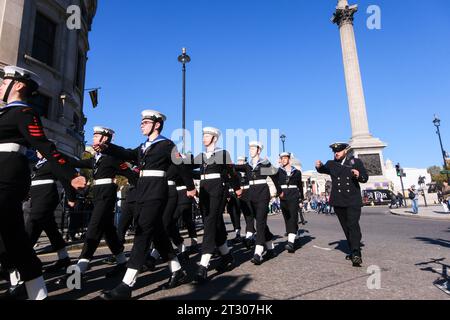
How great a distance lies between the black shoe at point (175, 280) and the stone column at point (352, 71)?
33.4 m

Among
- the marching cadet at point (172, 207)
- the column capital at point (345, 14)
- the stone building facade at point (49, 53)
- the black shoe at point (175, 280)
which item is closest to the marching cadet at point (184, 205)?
the marching cadet at point (172, 207)

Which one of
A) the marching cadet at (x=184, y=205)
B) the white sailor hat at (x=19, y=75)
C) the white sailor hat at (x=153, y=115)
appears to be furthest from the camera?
the marching cadet at (x=184, y=205)

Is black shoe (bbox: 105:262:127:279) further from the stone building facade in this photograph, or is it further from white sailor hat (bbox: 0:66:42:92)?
the stone building facade

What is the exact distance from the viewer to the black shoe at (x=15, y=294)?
350 centimetres

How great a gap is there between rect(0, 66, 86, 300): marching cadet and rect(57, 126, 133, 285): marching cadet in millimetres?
1462

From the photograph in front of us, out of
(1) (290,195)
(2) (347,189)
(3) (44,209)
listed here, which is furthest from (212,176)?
(1) (290,195)

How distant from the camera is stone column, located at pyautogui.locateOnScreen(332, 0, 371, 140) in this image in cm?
3528

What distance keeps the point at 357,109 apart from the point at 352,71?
4935 mm

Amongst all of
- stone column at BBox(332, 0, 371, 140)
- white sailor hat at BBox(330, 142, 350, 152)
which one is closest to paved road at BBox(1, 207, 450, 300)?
white sailor hat at BBox(330, 142, 350, 152)

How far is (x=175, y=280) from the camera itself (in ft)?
12.7

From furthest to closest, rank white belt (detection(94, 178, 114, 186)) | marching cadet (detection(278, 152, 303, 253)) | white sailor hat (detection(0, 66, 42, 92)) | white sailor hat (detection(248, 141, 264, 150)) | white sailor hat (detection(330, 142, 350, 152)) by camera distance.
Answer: marching cadet (detection(278, 152, 303, 253)) → white sailor hat (detection(248, 141, 264, 150)) → white sailor hat (detection(330, 142, 350, 152)) → white belt (detection(94, 178, 114, 186)) → white sailor hat (detection(0, 66, 42, 92))

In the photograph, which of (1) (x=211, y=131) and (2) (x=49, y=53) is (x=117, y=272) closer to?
(1) (x=211, y=131)

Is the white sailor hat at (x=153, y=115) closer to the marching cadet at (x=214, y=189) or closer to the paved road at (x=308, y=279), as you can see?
the marching cadet at (x=214, y=189)
